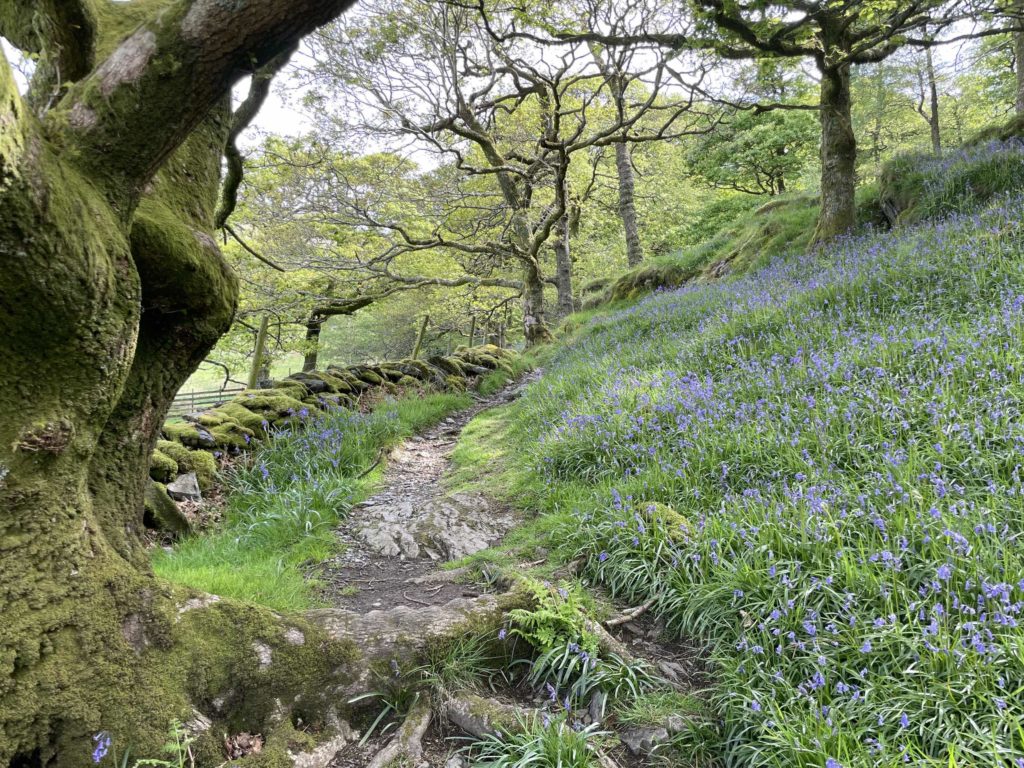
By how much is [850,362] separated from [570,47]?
703cm

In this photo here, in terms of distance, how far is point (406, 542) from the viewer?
4.43 m

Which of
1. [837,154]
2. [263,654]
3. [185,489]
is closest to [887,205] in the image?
[837,154]

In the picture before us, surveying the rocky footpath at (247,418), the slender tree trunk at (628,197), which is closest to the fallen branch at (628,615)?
the rocky footpath at (247,418)

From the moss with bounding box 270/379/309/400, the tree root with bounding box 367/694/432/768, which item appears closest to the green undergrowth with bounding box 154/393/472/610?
the moss with bounding box 270/379/309/400

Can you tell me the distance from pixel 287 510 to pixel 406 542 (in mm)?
1282

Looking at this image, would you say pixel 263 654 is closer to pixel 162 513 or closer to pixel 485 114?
pixel 162 513

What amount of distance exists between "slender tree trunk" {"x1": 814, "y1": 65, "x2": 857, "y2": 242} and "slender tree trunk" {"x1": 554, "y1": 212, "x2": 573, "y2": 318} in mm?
7366

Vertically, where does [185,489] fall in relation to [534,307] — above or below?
below

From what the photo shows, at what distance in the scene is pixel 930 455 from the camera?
2969mm

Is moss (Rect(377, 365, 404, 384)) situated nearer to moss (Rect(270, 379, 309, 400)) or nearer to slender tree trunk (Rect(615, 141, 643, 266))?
→ moss (Rect(270, 379, 309, 400))

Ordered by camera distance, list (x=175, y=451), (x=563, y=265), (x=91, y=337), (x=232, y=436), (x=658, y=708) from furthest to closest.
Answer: (x=563, y=265) < (x=232, y=436) < (x=175, y=451) < (x=658, y=708) < (x=91, y=337)

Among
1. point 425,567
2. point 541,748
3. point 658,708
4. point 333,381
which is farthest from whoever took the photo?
point 333,381

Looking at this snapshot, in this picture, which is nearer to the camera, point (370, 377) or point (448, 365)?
point (370, 377)

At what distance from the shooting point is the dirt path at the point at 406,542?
3600 mm
